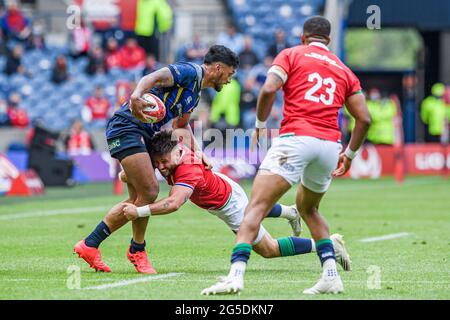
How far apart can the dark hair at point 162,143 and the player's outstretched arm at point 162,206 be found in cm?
38

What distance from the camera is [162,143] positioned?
9789mm

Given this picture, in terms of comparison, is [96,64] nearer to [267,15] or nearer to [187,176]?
[267,15]

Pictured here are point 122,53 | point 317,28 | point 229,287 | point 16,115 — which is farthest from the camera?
point 122,53

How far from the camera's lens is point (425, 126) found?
124ft

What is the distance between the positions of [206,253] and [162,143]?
2490 mm

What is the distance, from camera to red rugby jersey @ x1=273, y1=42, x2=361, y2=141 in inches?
323

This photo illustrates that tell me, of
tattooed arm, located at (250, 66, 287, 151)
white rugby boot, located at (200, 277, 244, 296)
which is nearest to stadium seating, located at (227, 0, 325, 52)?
tattooed arm, located at (250, 66, 287, 151)

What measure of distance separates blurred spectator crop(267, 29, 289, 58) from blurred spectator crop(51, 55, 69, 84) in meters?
5.87

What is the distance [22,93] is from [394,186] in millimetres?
11306

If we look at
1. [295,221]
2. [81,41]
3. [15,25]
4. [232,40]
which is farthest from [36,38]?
[295,221]

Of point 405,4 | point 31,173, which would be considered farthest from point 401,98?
point 31,173

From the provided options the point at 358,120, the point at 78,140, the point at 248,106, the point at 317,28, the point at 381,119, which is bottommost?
the point at 381,119

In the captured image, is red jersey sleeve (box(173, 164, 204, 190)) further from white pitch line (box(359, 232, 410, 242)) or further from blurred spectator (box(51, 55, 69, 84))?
blurred spectator (box(51, 55, 69, 84))
